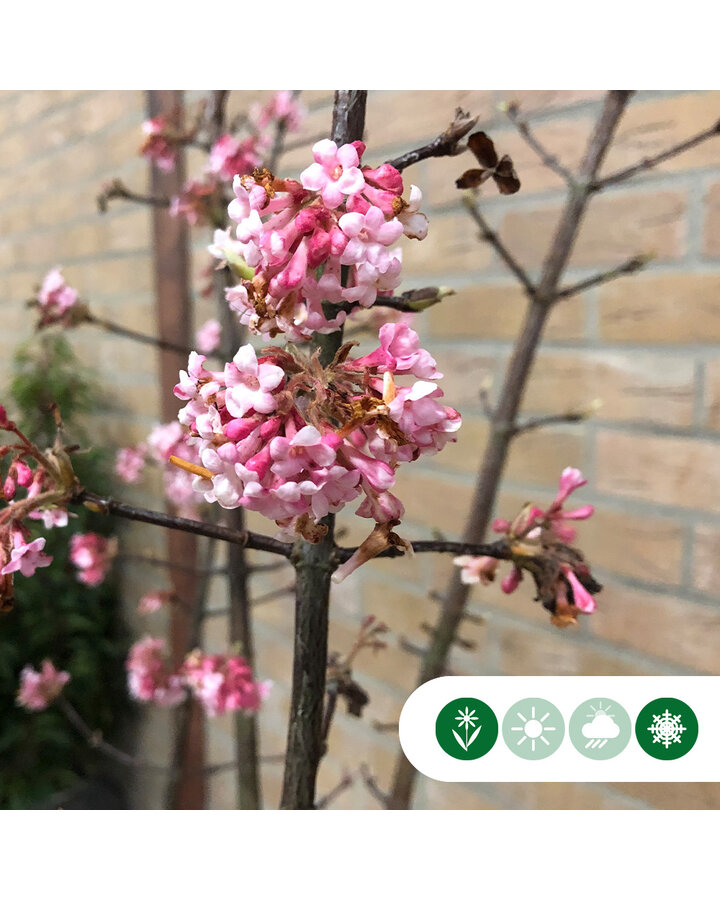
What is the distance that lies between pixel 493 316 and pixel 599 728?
16.5 inches

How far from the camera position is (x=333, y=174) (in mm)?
243

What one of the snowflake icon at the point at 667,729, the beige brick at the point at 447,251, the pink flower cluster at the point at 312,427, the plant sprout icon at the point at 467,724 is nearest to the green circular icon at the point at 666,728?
the snowflake icon at the point at 667,729

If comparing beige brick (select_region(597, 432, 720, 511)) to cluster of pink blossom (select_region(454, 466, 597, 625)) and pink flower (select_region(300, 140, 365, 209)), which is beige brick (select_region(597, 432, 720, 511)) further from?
pink flower (select_region(300, 140, 365, 209))

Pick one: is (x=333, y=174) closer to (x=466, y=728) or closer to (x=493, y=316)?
(x=466, y=728)

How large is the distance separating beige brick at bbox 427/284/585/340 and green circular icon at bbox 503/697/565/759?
0.36m

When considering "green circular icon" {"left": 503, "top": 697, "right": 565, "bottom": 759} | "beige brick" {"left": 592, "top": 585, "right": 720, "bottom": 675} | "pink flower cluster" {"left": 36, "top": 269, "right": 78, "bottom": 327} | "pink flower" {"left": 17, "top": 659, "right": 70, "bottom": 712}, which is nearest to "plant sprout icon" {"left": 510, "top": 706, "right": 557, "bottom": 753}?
"green circular icon" {"left": 503, "top": 697, "right": 565, "bottom": 759}

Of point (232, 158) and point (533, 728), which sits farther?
point (232, 158)

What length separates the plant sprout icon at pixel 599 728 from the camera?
17.8 inches

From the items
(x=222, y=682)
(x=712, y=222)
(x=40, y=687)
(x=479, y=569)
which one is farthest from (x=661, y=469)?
(x=40, y=687)

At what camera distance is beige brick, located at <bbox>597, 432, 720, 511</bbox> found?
592mm

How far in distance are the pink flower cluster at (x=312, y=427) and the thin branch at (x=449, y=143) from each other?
0.08 meters

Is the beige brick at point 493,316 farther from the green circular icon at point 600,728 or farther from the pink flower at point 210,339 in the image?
the green circular icon at point 600,728

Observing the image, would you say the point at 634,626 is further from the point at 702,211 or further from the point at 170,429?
the point at 170,429
